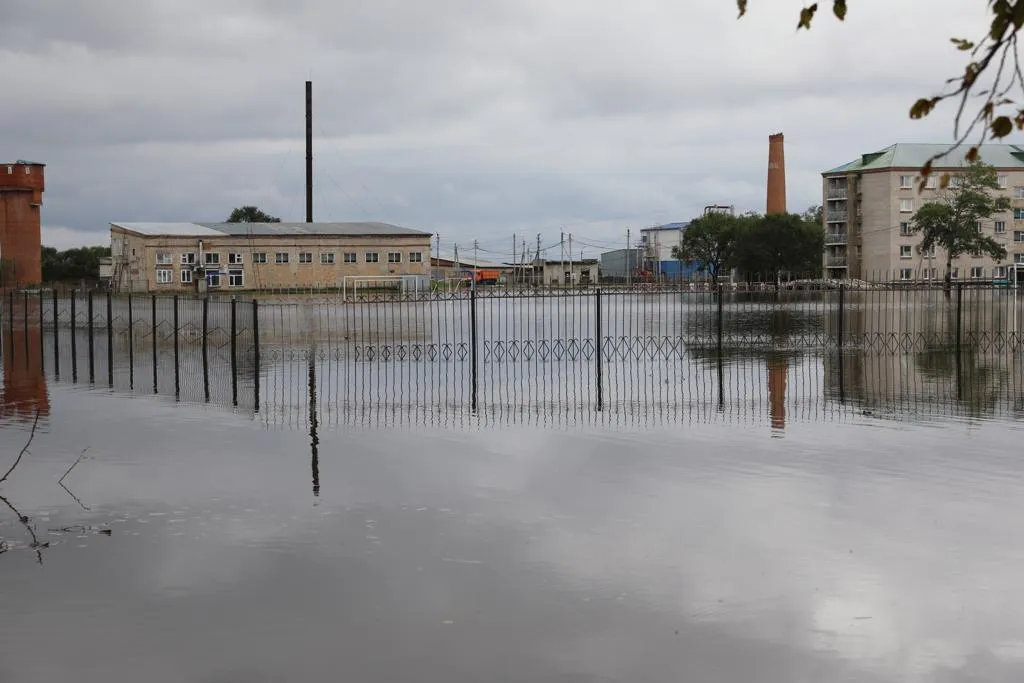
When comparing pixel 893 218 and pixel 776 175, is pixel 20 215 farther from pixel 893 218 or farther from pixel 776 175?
pixel 893 218

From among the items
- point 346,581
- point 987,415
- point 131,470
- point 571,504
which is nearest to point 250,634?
point 346,581

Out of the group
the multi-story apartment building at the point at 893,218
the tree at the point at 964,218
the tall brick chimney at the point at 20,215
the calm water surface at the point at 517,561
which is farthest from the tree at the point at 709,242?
the calm water surface at the point at 517,561

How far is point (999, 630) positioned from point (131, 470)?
30.4ft

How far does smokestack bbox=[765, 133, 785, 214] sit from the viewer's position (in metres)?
112

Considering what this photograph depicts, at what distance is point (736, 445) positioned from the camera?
1468 cm

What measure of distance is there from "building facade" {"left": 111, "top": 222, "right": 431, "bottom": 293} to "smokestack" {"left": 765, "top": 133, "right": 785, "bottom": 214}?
35.1m

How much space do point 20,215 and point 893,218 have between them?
251ft

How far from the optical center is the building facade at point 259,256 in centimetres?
8919

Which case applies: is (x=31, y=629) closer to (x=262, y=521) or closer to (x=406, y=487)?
(x=262, y=521)

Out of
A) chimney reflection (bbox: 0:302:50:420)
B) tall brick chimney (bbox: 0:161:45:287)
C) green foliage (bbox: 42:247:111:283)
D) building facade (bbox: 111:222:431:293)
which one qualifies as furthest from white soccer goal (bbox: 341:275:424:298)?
chimney reflection (bbox: 0:302:50:420)

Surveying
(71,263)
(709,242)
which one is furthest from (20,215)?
(709,242)

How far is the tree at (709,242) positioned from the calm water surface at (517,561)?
10467 centimetres

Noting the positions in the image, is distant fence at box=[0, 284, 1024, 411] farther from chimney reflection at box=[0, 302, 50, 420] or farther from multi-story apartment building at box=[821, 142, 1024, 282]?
multi-story apartment building at box=[821, 142, 1024, 282]

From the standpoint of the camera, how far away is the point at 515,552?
932 cm
